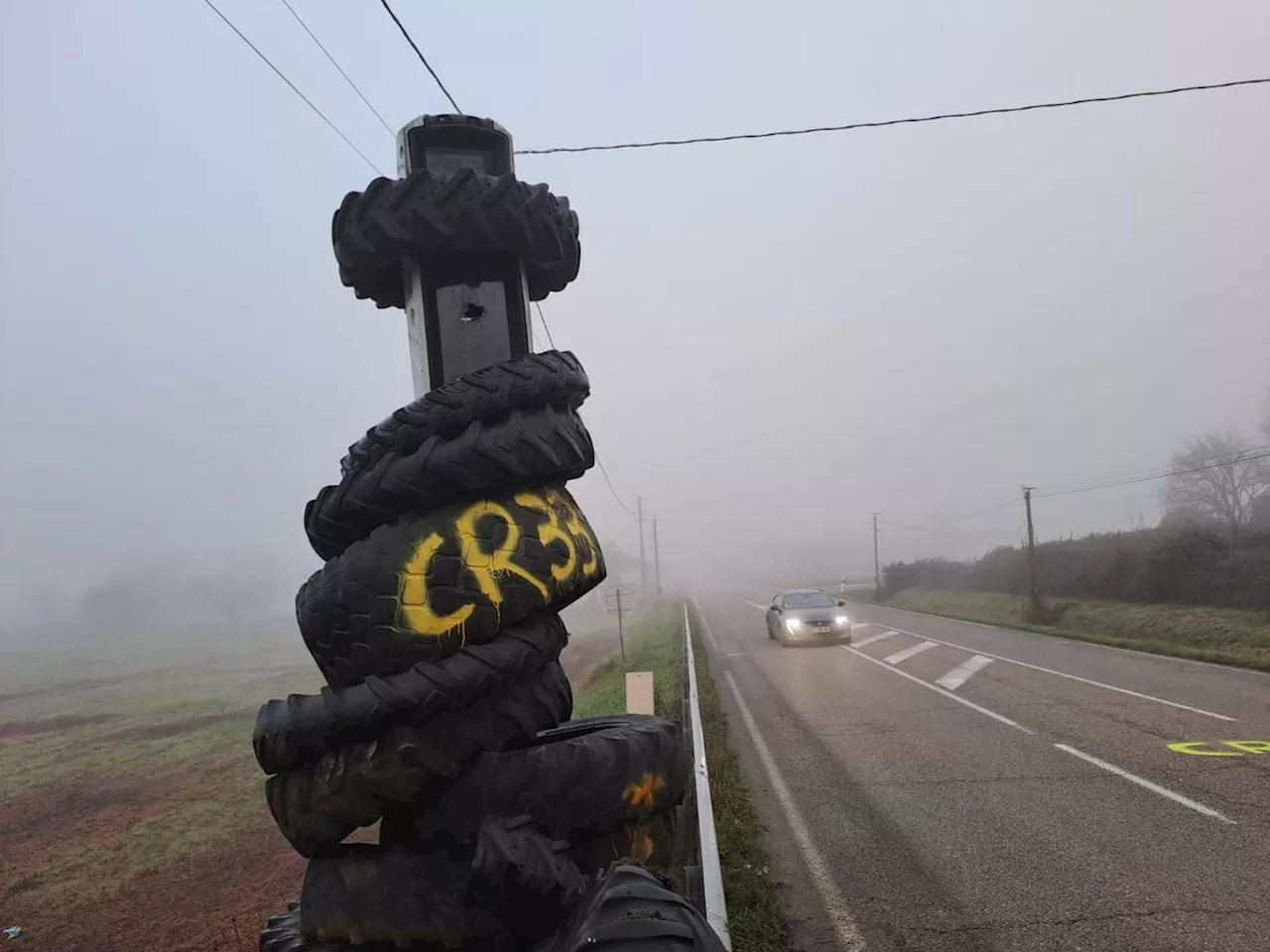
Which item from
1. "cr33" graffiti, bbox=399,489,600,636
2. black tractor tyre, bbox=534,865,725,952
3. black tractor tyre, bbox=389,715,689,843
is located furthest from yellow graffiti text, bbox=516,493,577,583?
black tractor tyre, bbox=534,865,725,952

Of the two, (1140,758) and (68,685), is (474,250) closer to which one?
(1140,758)

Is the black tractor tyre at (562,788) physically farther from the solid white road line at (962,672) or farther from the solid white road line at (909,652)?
the solid white road line at (909,652)

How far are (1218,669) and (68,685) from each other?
3606cm

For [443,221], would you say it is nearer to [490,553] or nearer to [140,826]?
[490,553]

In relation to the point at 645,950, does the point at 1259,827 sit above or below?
below

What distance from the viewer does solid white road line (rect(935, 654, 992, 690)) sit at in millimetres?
12127

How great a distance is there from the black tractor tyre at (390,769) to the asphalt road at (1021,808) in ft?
10.8

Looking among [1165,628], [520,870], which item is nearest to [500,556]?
[520,870]

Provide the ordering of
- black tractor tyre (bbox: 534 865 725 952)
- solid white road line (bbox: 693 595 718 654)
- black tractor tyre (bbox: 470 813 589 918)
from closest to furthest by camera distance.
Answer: black tractor tyre (bbox: 534 865 725 952) < black tractor tyre (bbox: 470 813 589 918) < solid white road line (bbox: 693 595 718 654)

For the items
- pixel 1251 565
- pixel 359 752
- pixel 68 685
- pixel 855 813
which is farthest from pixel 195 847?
pixel 68 685

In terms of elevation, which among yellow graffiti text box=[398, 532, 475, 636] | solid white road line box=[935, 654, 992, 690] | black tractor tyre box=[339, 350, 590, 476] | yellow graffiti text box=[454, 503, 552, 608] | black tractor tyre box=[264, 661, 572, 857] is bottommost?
solid white road line box=[935, 654, 992, 690]

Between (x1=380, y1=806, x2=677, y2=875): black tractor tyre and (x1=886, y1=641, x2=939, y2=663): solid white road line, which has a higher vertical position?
(x1=380, y1=806, x2=677, y2=875): black tractor tyre

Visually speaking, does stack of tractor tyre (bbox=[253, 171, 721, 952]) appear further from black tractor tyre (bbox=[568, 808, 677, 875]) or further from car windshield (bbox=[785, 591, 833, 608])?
car windshield (bbox=[785, 591, 833, 608])

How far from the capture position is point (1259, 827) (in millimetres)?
5230
